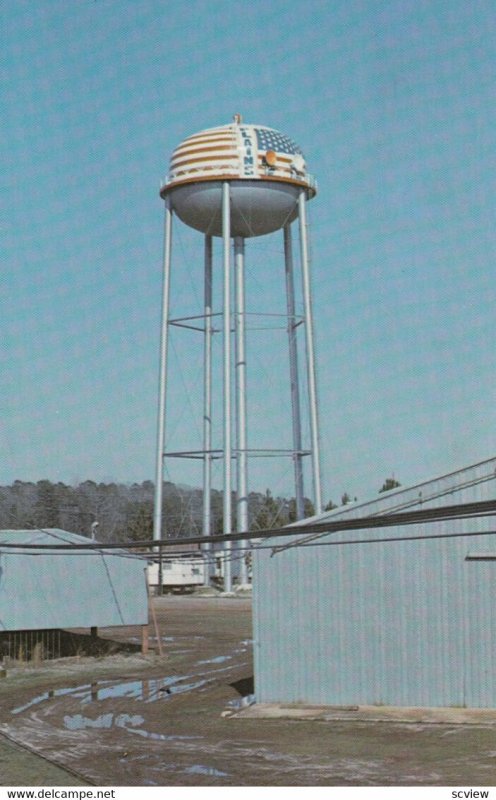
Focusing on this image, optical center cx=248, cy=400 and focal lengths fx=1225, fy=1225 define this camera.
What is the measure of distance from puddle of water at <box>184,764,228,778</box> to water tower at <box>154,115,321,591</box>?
3307 centimetres

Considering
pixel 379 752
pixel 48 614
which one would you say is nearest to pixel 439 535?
pixel 379 752

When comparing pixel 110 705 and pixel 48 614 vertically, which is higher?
pixel 48 614

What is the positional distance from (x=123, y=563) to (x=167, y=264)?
57.6 feet

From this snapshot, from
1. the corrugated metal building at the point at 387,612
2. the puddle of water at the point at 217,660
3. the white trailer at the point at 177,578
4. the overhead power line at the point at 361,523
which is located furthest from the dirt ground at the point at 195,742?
the white trailer at the point at 177,578

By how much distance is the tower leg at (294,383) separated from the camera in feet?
183

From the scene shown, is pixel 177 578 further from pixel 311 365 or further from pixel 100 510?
pixel 100 510

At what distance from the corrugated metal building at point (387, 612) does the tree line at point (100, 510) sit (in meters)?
73.4

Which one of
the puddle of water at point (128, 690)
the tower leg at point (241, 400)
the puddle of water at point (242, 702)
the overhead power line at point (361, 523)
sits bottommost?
the puddle of water at point (242, 702)

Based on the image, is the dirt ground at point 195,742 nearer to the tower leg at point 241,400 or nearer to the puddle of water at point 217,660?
the puddle of water at point 217,660

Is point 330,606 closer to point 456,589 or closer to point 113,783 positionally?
point 456,589

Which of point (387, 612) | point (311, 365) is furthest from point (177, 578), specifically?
point (387, 612)

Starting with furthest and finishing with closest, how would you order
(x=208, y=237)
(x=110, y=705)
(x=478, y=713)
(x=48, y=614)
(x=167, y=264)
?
(x=208, y=237)
(x=167, y=264)
(x=48, y=614)
(x=110, y=705)
(x=478, y=713)

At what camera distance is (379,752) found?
70.1ft

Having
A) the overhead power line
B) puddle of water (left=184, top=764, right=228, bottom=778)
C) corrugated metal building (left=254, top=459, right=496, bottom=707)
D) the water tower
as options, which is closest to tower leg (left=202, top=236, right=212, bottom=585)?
the water tower
